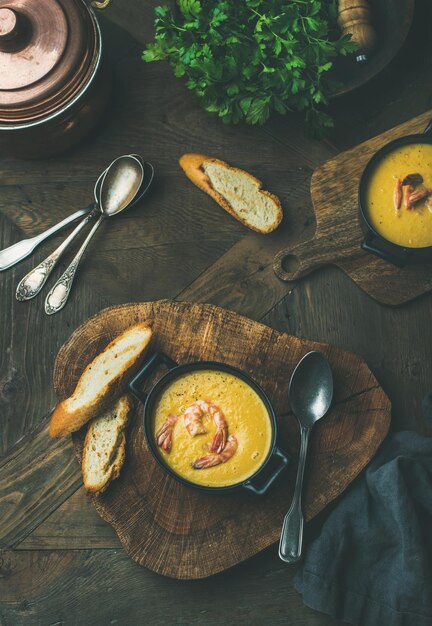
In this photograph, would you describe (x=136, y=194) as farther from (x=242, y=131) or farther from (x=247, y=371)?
(x=247, y=371)

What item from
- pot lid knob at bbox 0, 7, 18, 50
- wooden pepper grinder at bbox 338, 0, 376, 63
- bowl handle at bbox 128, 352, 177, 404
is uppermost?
pot lid knob at bbox 0, 7, 18, 50

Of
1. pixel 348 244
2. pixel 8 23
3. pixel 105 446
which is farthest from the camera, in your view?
pixel 348 244

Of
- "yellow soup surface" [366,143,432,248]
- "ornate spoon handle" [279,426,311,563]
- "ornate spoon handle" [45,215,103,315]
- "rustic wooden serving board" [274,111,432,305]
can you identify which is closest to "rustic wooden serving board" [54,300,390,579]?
"ornate spoon handle" [279,426,311,563]

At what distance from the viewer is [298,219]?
7.89 feet

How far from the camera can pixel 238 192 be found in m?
2.40

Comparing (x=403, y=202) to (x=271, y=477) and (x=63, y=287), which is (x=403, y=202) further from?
(x=63, y=287)

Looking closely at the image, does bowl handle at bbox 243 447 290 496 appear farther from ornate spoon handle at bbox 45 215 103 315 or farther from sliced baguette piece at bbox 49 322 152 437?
ornate spoon handle at bbox 45 215 103 315

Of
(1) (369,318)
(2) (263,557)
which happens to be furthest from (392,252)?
(2) (263,557)

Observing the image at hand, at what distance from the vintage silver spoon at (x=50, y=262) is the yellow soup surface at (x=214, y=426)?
584 mm

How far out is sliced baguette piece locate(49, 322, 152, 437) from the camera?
219 cm

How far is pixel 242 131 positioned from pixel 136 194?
16.4 inches

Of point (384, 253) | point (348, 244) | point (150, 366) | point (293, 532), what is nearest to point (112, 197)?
point (150, 366)

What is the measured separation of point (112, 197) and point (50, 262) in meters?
0.29

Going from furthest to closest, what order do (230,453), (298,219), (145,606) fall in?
(298,219) → (145,606) → (230,453)
